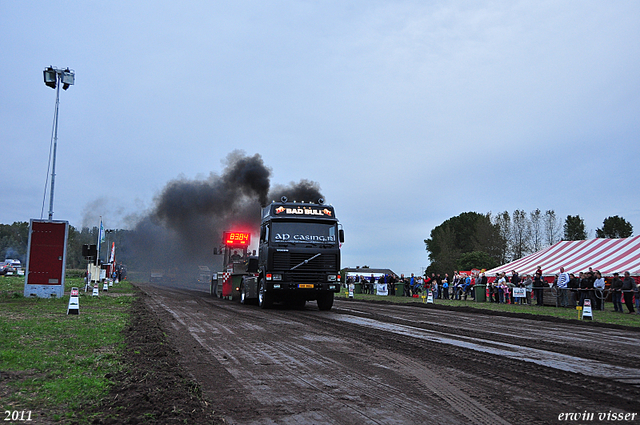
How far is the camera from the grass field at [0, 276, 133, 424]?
448 cm

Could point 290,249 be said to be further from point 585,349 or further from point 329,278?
point 585,349

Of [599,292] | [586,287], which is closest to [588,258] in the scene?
[586,287]

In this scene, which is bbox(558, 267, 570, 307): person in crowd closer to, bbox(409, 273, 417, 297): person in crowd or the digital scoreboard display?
bbox(409, 273, 417, 297): person in crowd

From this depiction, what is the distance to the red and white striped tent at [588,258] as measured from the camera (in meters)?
26.2

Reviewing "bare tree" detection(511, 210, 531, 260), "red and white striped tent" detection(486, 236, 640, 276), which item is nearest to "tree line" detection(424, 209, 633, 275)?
"bare tree" detection(511, 210, 531, 260)

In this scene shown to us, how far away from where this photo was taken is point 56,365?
6.23m

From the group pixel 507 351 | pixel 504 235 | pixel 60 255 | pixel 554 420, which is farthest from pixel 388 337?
pixel 504 235

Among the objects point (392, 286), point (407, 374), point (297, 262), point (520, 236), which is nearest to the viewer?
point (407, 374)

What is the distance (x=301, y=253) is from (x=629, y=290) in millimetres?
13177

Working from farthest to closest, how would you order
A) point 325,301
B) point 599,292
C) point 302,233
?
1. point 599,292
2. point 325,301
3. point 302,233

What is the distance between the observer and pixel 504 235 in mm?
64312

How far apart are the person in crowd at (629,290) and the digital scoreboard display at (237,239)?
712 inches

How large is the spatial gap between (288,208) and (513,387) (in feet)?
44.1

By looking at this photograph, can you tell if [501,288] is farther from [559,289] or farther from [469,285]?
[559,289]
